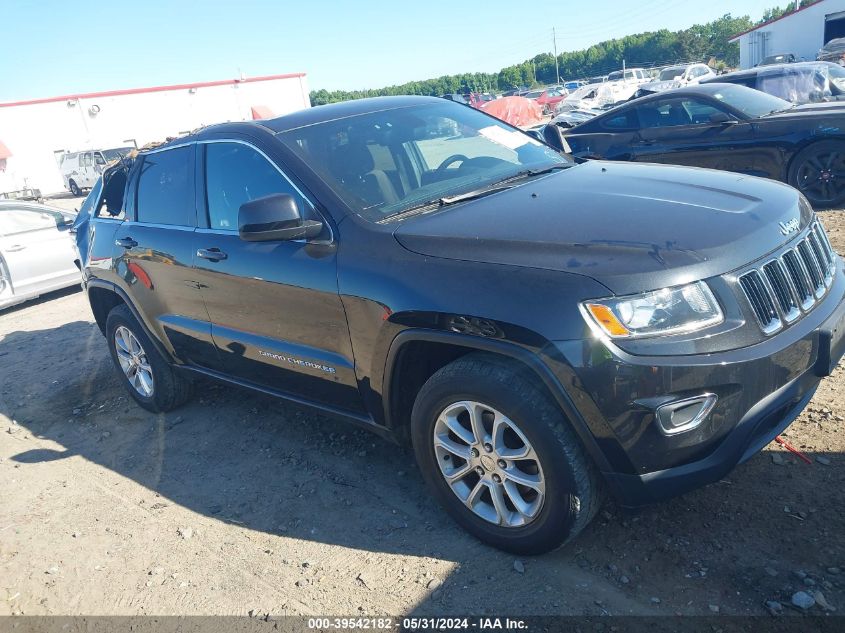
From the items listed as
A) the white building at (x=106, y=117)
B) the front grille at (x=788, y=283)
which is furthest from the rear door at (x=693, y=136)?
the white building at (x=106, y=117)

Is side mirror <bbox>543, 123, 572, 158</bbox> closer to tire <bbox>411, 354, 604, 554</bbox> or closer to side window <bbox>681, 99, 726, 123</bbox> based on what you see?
tire <bbox>411, 354, 604, 554</bbox>

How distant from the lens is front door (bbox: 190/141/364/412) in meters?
3.21

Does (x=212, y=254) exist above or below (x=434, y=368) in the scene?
above

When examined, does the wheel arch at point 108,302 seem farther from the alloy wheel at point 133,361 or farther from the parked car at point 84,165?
the parked car at point 84,165

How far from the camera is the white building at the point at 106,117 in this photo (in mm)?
36688

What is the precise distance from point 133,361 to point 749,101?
734cm

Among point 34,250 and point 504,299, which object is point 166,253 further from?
point 34,250

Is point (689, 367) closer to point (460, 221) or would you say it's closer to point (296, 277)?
point (460, 221)

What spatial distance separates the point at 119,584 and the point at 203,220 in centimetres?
198

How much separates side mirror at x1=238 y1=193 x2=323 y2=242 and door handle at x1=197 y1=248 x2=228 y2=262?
56 cm

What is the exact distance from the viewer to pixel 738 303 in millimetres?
2412

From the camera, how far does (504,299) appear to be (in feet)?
8.23

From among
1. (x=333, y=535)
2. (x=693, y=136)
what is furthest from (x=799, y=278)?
(x=693, y=136)

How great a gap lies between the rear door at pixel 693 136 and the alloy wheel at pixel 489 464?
20.7 feet
